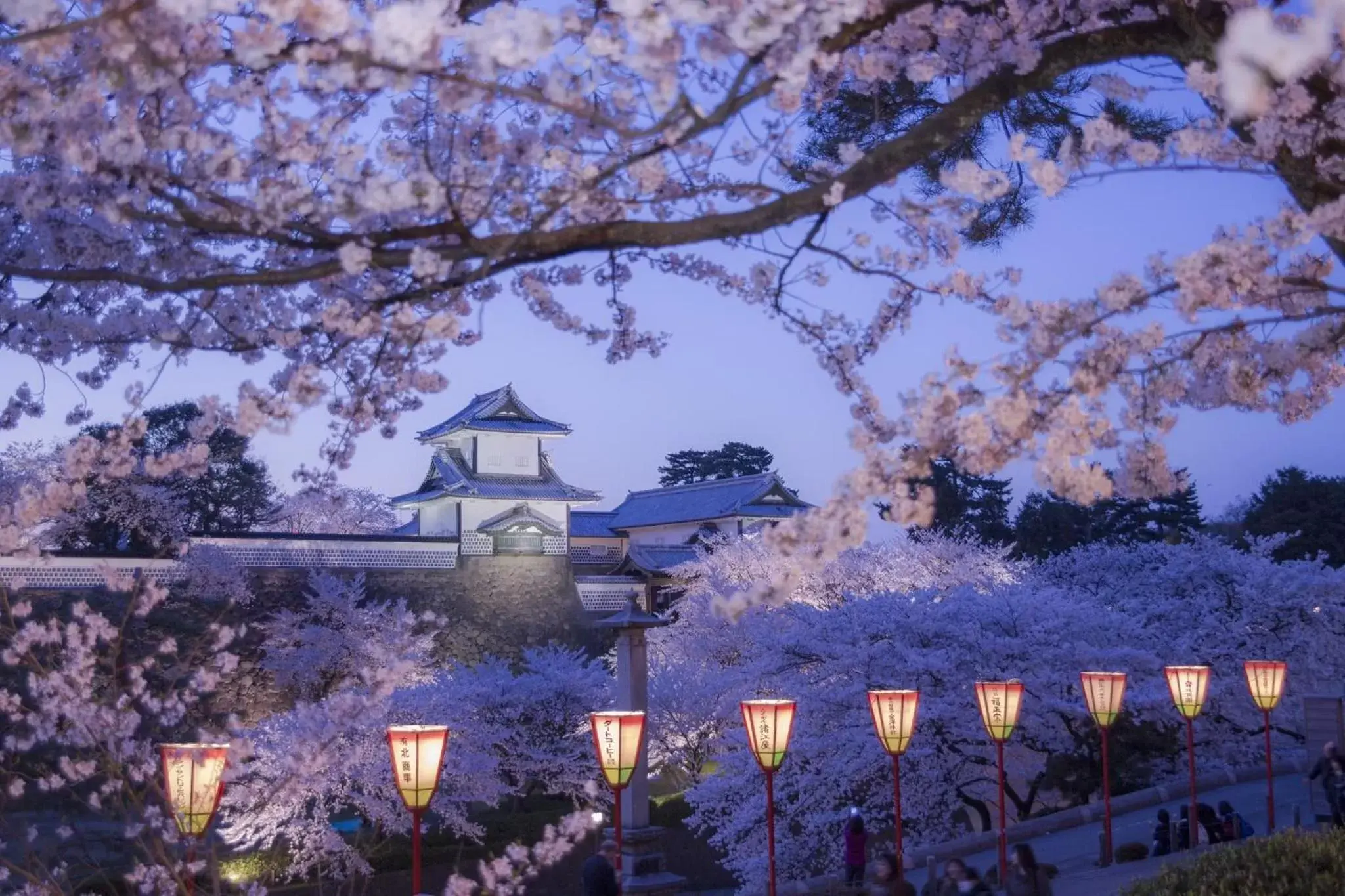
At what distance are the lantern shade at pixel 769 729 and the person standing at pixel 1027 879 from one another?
1826 millimetres

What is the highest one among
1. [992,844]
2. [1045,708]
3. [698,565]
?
[698,565]

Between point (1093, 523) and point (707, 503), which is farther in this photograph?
point (707, 503)

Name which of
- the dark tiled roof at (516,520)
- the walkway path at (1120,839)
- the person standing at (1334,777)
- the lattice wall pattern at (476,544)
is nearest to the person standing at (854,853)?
the walkway path at (1120,839)

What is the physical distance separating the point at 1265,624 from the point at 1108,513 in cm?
1357

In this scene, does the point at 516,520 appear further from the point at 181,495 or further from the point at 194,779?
the point at 194,779

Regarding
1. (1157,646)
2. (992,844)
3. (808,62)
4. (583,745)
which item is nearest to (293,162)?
(808,62)

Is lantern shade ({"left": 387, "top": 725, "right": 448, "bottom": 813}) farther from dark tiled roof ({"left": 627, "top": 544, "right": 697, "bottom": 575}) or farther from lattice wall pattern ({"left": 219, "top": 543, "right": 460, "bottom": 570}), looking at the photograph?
dark tiled roof ({"left": 627, "top": 544, "right": 697, "bottom": 575})

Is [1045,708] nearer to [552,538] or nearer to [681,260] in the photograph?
[681,260]

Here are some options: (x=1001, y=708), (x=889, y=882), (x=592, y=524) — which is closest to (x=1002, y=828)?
(x=1001, y=708)

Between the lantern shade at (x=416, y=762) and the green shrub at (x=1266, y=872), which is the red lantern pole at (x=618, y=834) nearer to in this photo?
the lantern shade at (x=416, y=762)

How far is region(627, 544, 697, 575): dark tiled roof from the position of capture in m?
26.8

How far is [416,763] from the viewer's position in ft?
20.9

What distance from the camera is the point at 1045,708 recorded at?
1281cm

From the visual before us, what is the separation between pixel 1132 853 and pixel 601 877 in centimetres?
556
